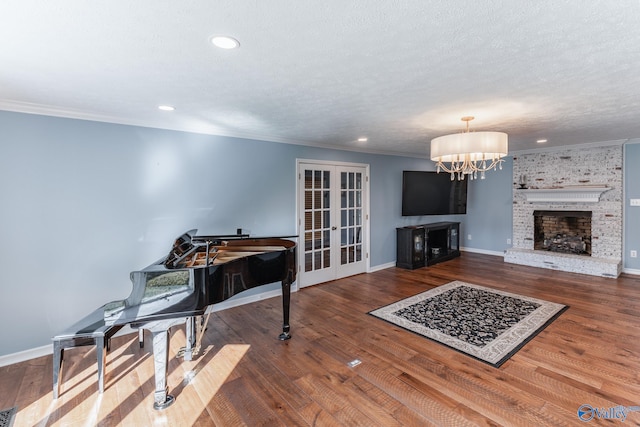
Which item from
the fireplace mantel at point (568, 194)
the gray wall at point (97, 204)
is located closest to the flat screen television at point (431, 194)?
the fireplace mantel at point (568, 194)

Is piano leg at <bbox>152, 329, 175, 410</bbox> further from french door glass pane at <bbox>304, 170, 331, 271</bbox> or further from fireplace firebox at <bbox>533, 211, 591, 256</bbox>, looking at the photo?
fireplace firebox at <bbox>533, 211, 591, 256</bbox>

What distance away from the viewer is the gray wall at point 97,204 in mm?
2791

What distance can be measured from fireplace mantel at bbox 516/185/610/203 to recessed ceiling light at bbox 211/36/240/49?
256 inches

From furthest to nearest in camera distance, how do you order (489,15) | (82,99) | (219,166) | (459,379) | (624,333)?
(219,166) → (624,333) → (82,99) → (459,379) → (489,15)

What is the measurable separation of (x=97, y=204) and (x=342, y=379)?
9.69ft

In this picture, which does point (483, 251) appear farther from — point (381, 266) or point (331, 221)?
point (331, 221)

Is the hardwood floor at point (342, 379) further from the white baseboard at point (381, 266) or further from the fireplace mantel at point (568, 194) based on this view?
the fireplace mantel at point (568, 194)

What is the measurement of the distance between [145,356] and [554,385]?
11.5 feet

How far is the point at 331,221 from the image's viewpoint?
5.18 meters

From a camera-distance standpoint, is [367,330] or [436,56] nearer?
[436,56]

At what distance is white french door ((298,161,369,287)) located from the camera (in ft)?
15.9

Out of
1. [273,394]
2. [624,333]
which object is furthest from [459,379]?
Result: [624,333]

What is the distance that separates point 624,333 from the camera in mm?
3139

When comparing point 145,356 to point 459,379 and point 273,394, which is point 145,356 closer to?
point 273,394
